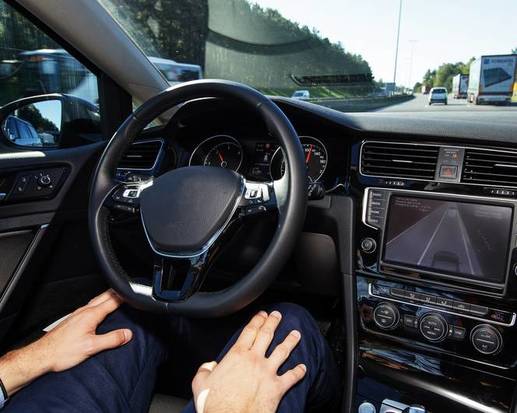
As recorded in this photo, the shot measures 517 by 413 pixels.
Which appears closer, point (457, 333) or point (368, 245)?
point (457, 333)

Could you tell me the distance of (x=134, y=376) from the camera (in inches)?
59.8

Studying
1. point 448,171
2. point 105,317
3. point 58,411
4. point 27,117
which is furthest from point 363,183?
point 27,117

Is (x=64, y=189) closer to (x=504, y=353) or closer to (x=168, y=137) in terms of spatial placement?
(x=168, y=137)

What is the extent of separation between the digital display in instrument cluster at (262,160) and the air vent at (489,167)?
0.74 m

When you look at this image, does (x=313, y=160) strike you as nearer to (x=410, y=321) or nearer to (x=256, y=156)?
(x=256, y=156)

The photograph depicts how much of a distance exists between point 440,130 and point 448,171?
156 mm

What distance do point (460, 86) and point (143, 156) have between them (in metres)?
2.66

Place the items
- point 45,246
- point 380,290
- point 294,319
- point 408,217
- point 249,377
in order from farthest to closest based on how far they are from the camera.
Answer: point 45,246 < point 380,290 < point 408,217 < point 294,319 < point 249,377

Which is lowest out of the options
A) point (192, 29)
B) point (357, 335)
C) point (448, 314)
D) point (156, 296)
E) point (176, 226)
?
point (357, 335)

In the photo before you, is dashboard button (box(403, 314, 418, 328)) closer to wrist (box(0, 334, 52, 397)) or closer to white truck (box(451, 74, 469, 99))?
wrist (box(0, 334, 52, 397))

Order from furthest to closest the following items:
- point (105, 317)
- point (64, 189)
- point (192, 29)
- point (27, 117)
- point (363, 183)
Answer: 1. point (192, 29)
2. point (27, 117)
3. point (64, 189)
4. point (363, 183)
5. point (105, 317)

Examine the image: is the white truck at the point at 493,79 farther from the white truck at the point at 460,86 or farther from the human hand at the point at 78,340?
the human hand at the point at 78,340

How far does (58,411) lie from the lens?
130 centimetres

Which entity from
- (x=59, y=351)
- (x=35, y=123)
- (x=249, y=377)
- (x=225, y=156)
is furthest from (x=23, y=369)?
(x=35, y=123)
